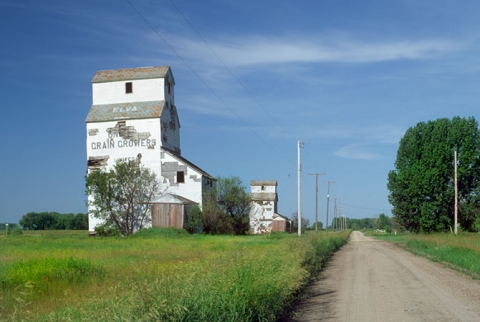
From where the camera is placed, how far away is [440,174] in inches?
2229

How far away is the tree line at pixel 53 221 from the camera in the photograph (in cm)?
12900

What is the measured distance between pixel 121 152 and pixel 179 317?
45.7m

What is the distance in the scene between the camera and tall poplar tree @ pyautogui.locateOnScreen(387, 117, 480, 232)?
56656 mm

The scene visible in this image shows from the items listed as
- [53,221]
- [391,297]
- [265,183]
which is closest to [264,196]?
[265,183]

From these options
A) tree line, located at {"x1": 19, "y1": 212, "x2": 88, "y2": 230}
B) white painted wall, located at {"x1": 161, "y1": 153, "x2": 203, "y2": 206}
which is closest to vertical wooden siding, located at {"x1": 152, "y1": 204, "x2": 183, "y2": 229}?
white painted wall, located at {"x1": 161, "y1": 153, "x2": 203, "y2": 206}

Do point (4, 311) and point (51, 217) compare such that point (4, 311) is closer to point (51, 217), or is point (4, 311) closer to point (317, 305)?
point (317, 305)

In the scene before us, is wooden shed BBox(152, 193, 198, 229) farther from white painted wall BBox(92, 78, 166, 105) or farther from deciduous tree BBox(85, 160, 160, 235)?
white painted wall BBox(92, 78, 166, 105)

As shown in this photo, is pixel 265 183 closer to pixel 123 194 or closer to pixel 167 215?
pixel 123 194

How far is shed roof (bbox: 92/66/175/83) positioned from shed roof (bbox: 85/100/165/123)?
2.38 m

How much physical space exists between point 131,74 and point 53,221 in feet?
303

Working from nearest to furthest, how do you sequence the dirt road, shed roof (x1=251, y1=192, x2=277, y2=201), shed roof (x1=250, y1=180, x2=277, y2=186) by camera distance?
1. the dirt road
2. shed roof (x1=251, y1=192, x2=277, y2=201)
3. shed roof (x1=250, y1=180, x2=277, y2=186)

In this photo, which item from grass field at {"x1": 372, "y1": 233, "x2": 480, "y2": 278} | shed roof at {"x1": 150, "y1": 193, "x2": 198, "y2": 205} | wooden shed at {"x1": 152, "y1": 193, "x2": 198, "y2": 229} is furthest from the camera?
shed roof at {"x1": 150, "y1": 193, "x2": 198, "y2": 205}

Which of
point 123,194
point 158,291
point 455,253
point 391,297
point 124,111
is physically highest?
point 124,111

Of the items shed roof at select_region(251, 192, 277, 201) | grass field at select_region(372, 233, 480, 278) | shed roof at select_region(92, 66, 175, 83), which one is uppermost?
shed roof at select_region(92, 66, 175, 83)
